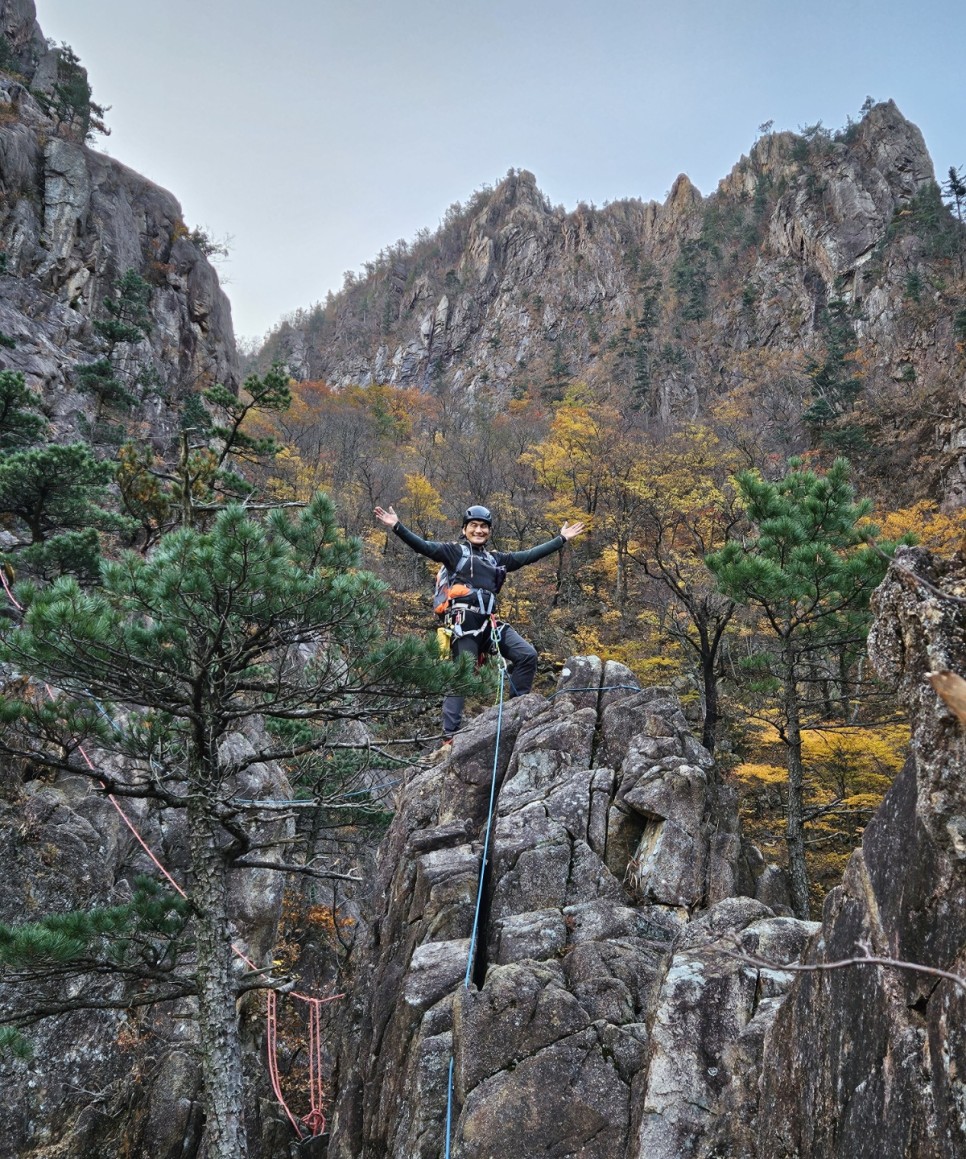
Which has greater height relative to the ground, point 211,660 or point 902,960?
point 211,660

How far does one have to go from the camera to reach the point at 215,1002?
5148 mm

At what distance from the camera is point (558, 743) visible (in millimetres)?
6750

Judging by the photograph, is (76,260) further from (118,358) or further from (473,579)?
(473,579)

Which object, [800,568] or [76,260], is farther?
[76,260]

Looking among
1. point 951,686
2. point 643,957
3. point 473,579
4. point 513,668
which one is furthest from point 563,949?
point 951,686

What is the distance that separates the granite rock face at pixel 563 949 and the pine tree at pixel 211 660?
148 cm

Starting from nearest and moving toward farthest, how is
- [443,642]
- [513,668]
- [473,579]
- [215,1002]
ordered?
[215,1002] → [443,642] → [473,579] → [513,668]

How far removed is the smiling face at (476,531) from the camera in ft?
21.1

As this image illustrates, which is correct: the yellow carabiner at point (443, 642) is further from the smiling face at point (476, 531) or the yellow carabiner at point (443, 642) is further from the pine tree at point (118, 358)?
the pine tree at point (118, 358)

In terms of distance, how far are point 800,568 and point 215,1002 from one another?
6906 millimetres

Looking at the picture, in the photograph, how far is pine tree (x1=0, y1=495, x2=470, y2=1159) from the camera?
440 cm

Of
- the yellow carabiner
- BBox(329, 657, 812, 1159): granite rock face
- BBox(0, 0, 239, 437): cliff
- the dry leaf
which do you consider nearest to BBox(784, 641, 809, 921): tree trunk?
BBox(329, 657, 812, 1159): granite rock face

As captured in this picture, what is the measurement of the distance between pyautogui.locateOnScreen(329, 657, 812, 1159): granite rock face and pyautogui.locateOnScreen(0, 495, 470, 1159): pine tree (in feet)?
4.86

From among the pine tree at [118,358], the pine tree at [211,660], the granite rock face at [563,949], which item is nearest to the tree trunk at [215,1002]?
the pine tree at [211,660]
